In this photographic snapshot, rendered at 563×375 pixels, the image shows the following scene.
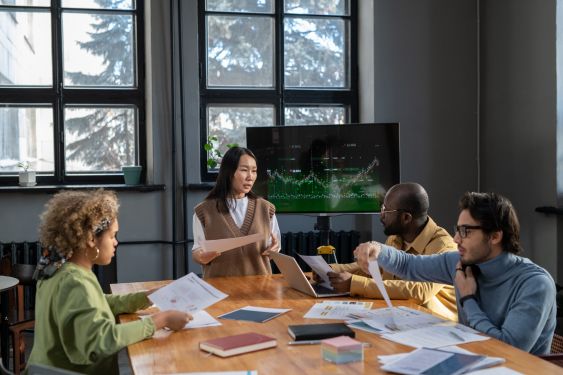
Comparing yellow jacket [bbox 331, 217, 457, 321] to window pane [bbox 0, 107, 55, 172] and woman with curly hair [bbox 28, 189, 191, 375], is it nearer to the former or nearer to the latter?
woman with curly hair [bbox 28, 189, 191, 375]

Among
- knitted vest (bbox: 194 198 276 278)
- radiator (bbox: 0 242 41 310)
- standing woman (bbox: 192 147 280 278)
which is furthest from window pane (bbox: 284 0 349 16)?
radiator (bbox: 0 242 41 310)

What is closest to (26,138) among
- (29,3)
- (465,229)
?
(29,3)

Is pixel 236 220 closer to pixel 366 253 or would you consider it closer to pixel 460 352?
pixel 366 253

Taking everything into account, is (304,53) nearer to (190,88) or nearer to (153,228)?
(190,88)

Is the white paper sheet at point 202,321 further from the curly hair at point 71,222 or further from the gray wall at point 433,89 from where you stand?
the gray wall at point 433,89

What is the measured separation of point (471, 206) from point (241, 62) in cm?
355

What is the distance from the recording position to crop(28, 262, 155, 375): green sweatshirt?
1.99 m

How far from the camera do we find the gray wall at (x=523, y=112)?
480 cm

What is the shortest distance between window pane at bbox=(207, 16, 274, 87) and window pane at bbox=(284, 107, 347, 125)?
296 millimetres

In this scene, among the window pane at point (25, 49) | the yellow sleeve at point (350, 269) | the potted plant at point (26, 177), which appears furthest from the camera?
the window pane at point (25, 49)

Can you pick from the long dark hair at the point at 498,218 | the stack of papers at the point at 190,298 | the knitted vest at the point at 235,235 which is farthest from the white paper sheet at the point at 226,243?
the long dark hair at the point at 498,218

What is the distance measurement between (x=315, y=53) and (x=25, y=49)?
7.41 feet

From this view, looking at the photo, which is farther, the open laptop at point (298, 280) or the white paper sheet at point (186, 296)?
the open laptop at point (298, 280)

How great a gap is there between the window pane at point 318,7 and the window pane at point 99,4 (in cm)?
125
